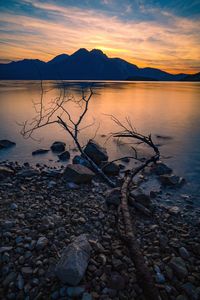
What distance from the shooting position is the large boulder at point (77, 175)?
6.74 metres

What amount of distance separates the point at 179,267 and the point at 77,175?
391cm

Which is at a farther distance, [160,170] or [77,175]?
[160,170]

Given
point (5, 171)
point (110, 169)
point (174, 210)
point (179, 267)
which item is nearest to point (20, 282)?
point (179, 267)

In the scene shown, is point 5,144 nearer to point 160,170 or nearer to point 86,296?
point 160,170

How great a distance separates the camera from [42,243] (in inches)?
153

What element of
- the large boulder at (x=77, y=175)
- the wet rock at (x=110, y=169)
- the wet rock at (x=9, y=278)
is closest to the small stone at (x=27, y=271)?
the wet rock at (x=9, y=278)

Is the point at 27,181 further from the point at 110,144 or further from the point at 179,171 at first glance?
the point at 110,144

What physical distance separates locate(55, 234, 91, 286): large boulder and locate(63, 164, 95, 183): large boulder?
326 cm

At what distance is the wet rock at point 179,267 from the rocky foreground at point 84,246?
2cm

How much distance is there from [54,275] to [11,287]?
2.07ft

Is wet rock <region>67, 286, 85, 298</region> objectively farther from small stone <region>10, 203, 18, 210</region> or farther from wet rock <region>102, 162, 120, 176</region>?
wet rock <region>102, 162, 120, 176</region>

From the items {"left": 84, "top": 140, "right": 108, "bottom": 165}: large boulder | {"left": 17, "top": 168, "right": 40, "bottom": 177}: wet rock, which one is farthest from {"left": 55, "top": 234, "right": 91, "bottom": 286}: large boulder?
{"left": 84, "top": 140, "right": 108, "bottom": 165}: large boulder

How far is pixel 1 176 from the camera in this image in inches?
272

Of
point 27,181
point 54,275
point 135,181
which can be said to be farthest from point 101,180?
point 54,275
